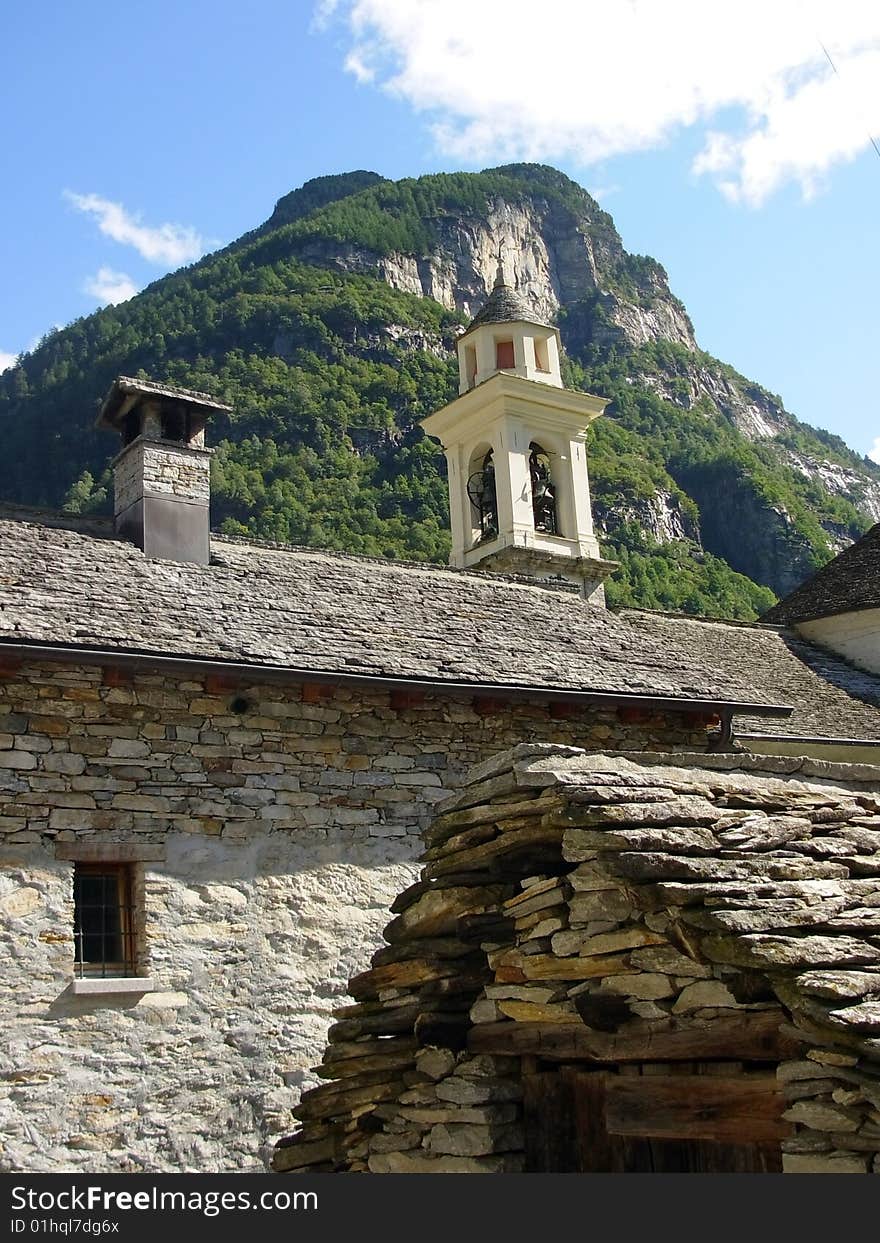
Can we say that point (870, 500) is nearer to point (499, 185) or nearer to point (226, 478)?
point (499, 185)

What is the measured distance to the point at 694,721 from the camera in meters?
13.1

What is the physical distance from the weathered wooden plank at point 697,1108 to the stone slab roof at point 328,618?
202 inches

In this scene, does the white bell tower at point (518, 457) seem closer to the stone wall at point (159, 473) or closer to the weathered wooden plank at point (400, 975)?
the stone wall at point (159, 473)

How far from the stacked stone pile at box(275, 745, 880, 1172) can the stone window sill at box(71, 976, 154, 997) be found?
2.40m

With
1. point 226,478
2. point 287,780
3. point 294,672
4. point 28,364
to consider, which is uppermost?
point 28,364

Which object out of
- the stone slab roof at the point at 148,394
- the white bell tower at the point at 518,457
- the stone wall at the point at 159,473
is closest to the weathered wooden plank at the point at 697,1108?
the stone wall at the point at 159,473

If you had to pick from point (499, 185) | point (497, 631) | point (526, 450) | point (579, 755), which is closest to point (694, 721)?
point (497, 631)

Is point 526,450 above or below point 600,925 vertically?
above

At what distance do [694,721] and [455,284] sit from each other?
82526 millimetres

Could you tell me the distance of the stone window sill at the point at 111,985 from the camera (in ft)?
30.9

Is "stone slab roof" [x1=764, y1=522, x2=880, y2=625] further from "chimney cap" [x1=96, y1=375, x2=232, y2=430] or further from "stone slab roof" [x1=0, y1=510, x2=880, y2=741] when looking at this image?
"chimney cap" [x1=96, y1=375, x2=232, y2=430]

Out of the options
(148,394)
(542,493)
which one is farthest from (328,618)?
(542,493)

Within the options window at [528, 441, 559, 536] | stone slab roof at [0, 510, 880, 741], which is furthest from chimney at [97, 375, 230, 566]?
window at [528, 441, 559, 536]

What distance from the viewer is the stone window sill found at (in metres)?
9.41
